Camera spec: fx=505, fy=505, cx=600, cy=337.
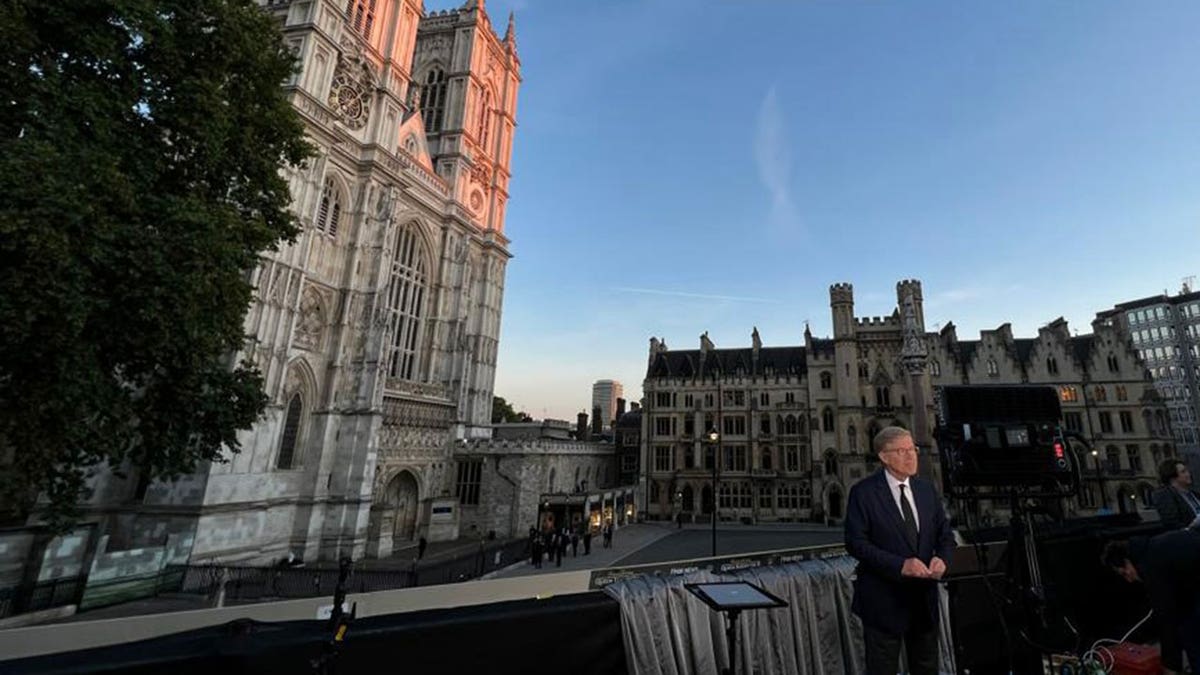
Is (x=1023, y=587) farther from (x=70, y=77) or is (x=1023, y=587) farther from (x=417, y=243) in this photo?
(x=417, y=243)

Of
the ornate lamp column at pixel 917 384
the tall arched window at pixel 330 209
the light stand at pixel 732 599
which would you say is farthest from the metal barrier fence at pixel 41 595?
the ornate lamp column at pixel 917 384

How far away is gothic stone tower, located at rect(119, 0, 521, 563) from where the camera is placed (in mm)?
21047

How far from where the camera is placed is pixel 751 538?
3266 centimetres

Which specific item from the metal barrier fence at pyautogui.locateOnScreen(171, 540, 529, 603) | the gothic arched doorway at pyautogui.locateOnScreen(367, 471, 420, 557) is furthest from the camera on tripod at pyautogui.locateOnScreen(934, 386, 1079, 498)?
the gothic arched doorway at pyautogui.locateOnScreen(367, 471, 420, 557)

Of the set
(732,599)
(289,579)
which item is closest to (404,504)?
(289,579)

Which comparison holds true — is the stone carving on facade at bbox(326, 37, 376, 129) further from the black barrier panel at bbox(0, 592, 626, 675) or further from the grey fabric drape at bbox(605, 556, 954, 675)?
the grey fabric drape at bbox(605, 556, 954, 675)

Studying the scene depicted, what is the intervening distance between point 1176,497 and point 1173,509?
0.16m

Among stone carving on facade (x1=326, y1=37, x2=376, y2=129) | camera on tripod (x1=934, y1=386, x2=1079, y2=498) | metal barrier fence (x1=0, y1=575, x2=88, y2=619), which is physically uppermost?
stone carving on facade (x1=326, y1=37, x2=376, y2=129)

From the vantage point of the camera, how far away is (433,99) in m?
41.0

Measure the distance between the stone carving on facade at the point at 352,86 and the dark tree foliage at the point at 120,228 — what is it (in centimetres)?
1700

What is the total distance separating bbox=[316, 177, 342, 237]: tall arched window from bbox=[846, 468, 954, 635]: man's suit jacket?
27.8 m

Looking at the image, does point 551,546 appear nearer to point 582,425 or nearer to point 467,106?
point 582,425

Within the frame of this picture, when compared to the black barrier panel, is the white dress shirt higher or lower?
higher

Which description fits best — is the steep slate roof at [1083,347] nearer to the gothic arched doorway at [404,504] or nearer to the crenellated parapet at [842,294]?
the crenellated parapet at [842,294]
